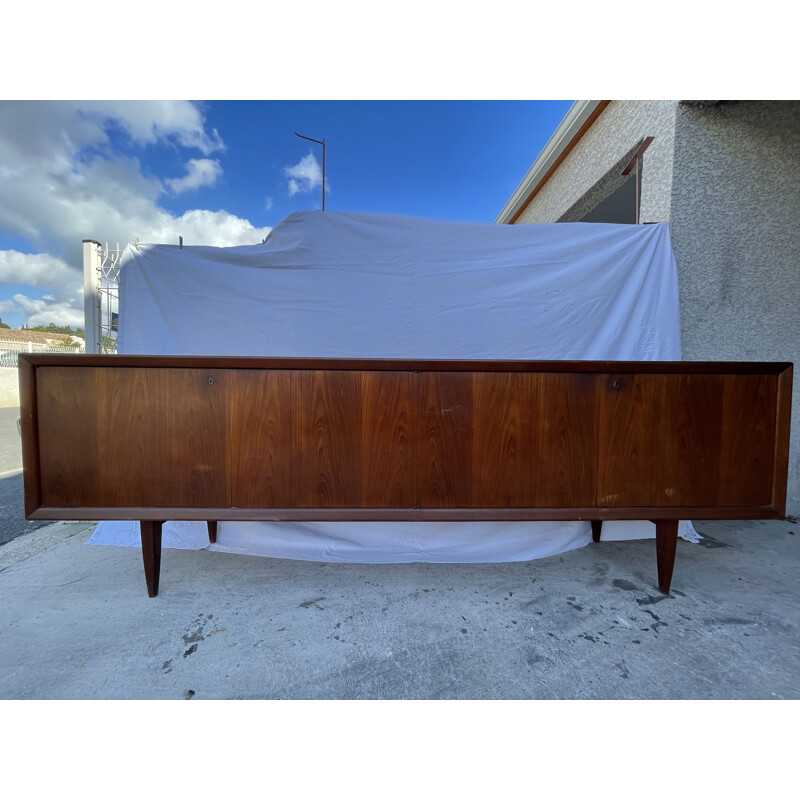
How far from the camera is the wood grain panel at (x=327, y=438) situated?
1057mm

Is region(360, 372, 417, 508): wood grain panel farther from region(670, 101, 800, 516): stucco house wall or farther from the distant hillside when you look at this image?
the distant hillside

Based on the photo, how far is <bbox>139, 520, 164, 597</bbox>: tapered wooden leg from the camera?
3.82ft

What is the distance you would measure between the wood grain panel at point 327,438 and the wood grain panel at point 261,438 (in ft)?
0.11

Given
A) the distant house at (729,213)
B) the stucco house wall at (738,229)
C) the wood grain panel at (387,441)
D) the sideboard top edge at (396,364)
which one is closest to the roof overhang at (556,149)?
the distant house at (729,213)

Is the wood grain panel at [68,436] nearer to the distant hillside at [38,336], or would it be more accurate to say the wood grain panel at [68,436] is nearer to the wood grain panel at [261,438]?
the wood grain panel at [261,438]

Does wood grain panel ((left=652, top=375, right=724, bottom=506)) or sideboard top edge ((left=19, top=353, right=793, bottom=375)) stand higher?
sideboard top edge ((left=19, top=353, right=793, bottom=375))

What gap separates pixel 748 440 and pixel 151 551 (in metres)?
2.24

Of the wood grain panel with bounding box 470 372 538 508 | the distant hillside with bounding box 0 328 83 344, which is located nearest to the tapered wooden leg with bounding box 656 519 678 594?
the wood grain panel with bounding box 470 372 538 508

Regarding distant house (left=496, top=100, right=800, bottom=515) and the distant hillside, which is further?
the distant hillside

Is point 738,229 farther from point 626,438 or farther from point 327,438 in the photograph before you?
point 327,438

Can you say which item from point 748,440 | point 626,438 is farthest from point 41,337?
point 748,440

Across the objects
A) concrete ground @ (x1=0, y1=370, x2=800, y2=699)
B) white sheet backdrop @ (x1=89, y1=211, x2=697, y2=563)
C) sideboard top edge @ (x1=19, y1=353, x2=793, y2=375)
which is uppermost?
white sheet backdrop @ (x1=89, y1=211, x2=697, y2=563)

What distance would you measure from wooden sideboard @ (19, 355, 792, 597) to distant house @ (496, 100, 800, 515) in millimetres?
995
